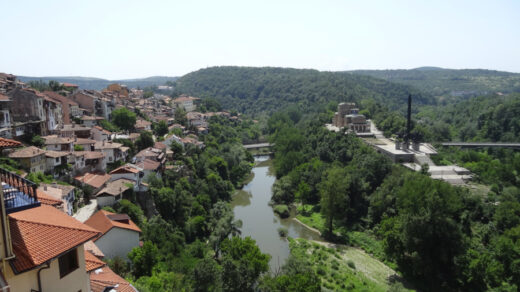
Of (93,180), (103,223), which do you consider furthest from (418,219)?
(93,180)

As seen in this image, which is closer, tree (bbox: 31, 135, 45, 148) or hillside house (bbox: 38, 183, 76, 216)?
hillside house (bbox: 38, 183, 76, 216)

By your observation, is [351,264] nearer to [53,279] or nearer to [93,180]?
[93,180]

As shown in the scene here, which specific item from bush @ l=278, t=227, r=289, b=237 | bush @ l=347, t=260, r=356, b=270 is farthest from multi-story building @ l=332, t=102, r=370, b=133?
bush @ l=347, t=260, r=356, b=270

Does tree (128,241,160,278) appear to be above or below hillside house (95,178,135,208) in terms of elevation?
below

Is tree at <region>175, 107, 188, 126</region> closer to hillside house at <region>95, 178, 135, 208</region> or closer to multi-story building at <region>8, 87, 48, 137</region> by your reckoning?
multi-story building at <region>8, 87, 48, 137</region>

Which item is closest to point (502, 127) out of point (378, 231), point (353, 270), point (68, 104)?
point (378, 231)

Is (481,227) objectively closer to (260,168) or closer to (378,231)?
(378,231)
